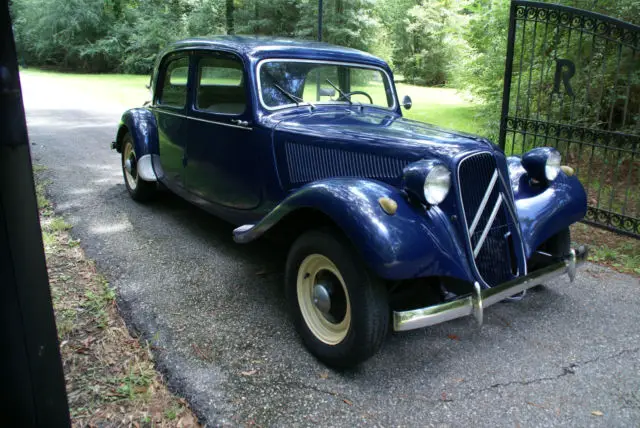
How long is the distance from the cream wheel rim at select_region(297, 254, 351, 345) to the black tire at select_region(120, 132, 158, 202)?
307 centimetres

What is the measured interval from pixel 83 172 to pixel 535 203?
5.93m

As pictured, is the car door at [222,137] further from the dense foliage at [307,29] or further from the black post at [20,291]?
the dense foliage at [307,29]

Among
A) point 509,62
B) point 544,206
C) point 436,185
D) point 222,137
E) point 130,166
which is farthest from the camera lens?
point 130,166

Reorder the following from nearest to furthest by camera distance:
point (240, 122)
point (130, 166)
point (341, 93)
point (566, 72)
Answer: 1. point (240, 122)
2. point (341, 93)
3. point (566, 72)
4. point (130, 166)

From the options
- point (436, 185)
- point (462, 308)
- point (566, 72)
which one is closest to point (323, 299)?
point (462, 308)

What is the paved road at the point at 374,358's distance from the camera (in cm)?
233

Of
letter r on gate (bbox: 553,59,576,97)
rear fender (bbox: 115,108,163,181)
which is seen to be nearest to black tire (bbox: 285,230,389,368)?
rear fender (bbox: 115,108,163,181)

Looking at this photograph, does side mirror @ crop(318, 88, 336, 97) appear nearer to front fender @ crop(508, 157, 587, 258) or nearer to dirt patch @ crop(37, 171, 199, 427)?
front fender @ crop(508, 157, 587, 258)

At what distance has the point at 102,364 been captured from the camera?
2611 mm

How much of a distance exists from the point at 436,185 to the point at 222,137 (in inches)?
77.5

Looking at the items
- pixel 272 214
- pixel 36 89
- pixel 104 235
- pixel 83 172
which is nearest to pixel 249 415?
pixel 272 214

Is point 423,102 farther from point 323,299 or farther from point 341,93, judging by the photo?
point 323,299

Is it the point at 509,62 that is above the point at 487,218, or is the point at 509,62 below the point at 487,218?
above

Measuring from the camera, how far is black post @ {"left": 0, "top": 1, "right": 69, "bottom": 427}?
1363mm
